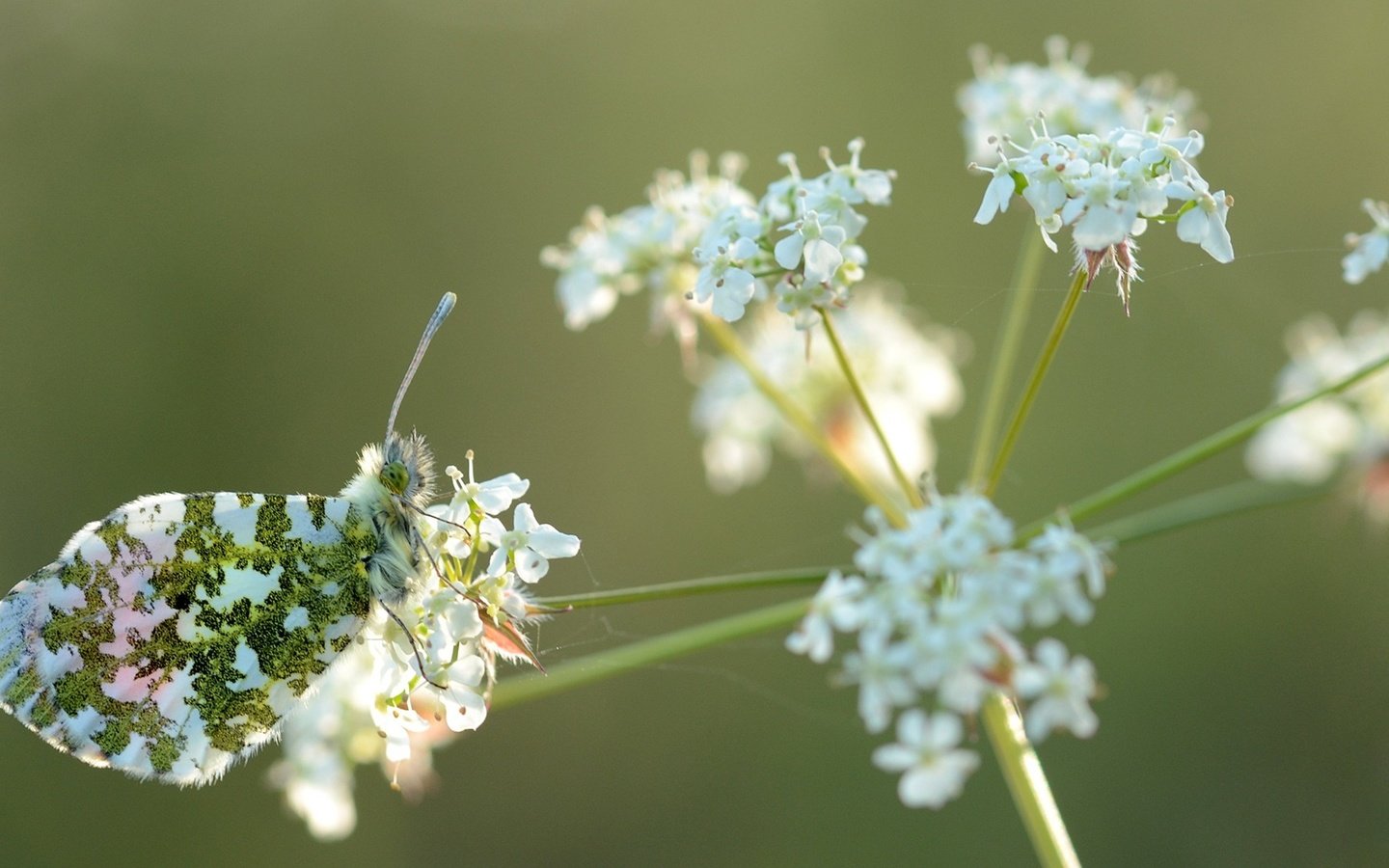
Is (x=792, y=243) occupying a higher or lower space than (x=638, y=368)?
lower

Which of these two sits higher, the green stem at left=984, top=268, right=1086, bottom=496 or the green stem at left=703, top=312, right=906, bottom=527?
the green stem at left=703, top=312, right=906, bottom=527

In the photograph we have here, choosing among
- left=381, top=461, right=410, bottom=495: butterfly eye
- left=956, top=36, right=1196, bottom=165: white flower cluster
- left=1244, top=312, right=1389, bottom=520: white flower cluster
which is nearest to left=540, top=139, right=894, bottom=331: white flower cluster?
left=381, top=461, right=410, bottom=495: butterfly eye

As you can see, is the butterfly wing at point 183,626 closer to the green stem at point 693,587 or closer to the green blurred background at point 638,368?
the green stem at point 693,587

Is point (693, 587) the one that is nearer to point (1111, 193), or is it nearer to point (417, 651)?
point (417, 651)

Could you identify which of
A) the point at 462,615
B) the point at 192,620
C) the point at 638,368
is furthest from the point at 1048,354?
the point at 638,368

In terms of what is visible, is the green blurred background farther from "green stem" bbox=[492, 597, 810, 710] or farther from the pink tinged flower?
the pink tinged flower

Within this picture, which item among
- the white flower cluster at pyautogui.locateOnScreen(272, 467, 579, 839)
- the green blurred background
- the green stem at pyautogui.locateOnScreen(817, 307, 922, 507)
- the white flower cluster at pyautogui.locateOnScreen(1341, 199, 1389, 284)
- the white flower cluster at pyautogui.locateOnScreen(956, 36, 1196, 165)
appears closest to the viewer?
the white flower cluster at pyautogui.locateOnScreen(272, 467, 579, 839)
